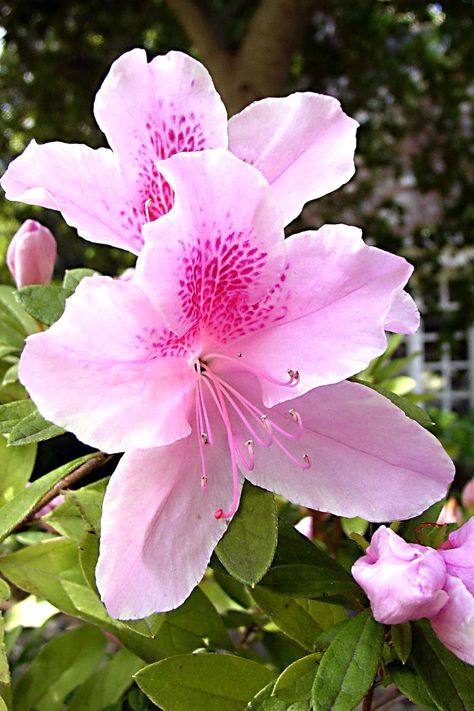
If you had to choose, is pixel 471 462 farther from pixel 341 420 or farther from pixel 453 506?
pixel 341 420

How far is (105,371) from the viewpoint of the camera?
0.44 m

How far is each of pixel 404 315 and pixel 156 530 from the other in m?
0.22

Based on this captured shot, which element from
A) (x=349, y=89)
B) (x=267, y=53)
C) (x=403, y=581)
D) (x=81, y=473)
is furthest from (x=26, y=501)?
(x=349, y=89)

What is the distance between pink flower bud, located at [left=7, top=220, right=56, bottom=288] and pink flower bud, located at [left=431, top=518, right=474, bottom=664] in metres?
0.45

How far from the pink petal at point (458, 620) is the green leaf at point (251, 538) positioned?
0.10m

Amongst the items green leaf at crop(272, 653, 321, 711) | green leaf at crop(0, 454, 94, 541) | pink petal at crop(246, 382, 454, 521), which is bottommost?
green leaf at crop(272, 653, 321, 711)

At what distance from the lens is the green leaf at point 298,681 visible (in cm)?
49

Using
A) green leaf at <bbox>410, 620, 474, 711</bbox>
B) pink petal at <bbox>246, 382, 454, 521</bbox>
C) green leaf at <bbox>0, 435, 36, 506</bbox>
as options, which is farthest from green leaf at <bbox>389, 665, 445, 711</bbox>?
green leaf at <bbox>0, 435, 36, 506</bbox>

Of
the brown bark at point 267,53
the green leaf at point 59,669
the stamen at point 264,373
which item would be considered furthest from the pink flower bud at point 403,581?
the brown bark at point 267,53

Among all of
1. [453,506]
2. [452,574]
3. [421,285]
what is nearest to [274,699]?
[452,574]

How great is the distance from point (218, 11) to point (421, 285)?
178 centimetres

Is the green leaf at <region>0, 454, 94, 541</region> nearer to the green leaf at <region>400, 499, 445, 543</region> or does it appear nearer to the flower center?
the flower center

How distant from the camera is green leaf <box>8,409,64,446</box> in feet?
1.68

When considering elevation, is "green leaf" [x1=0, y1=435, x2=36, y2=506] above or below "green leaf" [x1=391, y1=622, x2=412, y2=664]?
above
